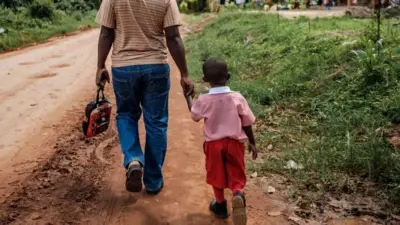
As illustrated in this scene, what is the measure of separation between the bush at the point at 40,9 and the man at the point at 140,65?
2011cm

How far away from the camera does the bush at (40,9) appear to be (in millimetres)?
22163

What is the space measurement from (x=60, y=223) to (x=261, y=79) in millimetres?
5344

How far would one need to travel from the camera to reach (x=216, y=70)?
11.0 ft

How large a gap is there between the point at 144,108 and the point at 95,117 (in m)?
0.48

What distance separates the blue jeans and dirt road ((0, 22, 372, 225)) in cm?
40

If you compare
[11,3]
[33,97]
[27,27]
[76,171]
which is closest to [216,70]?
[76,171]

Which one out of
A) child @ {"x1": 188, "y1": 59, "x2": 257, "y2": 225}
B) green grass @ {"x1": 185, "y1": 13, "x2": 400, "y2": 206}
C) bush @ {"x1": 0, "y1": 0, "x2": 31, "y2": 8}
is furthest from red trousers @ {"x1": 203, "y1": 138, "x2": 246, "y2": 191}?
bush @ {"x1": 0, "y1": 0, "x2": 31, "y2": 8}

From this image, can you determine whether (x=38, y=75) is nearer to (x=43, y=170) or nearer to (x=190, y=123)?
(x=190, y=123)

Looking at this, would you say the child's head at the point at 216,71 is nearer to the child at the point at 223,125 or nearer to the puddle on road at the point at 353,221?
the child at the point at 223,125

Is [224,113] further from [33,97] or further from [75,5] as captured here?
[75,5]

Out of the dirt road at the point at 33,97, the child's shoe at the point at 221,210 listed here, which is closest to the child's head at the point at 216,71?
the child's shoe at the point at 221,210

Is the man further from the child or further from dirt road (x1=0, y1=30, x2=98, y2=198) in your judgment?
dirt road (x1=0, y1=30, x2=98, y2=198)

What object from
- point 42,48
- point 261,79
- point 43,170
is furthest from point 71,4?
point 43,170

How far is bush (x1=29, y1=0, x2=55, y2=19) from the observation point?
22163mm
